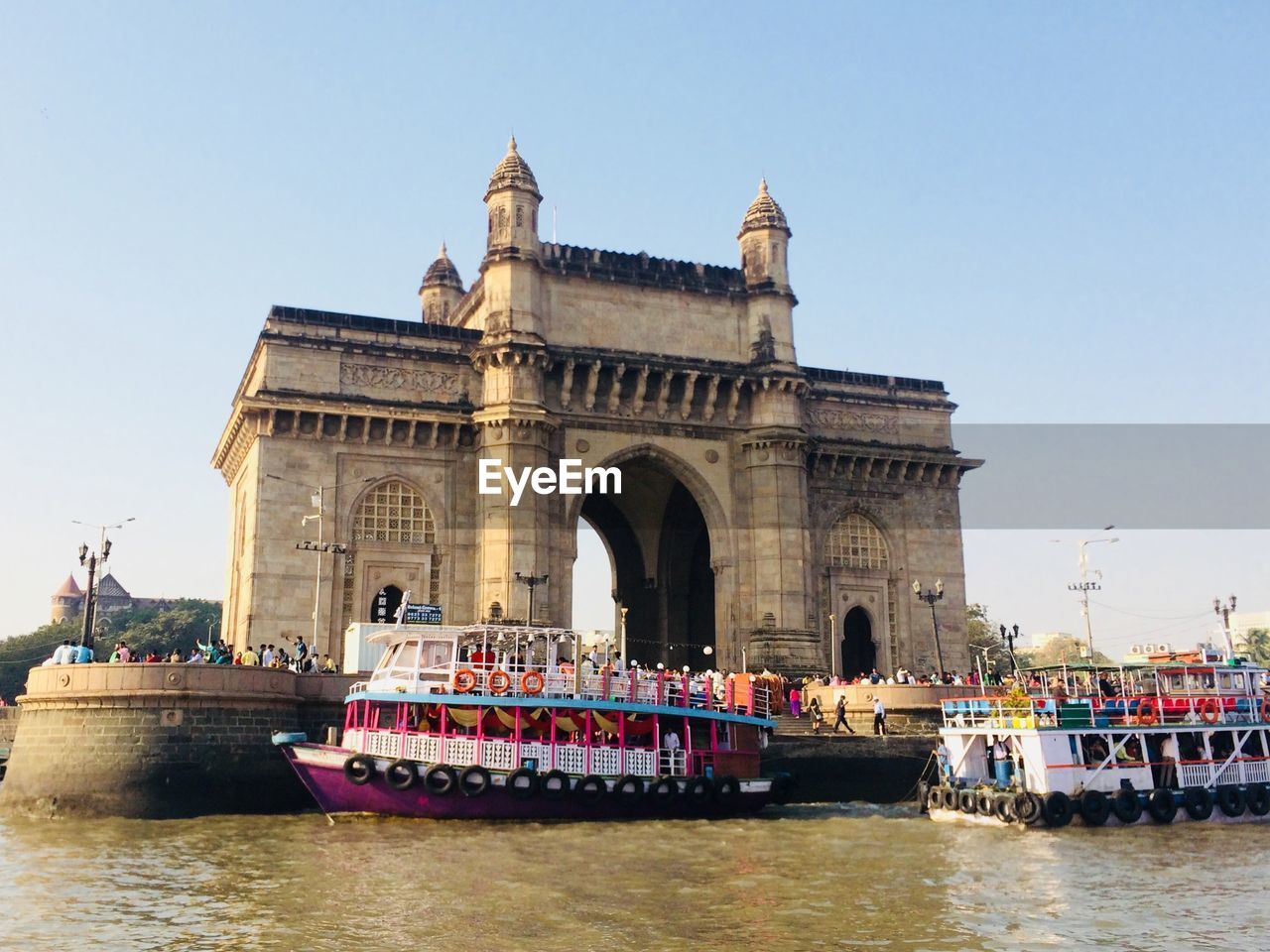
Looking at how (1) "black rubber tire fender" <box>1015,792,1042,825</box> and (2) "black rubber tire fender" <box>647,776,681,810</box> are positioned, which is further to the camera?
(2) "black rubber tire fender" <box>647,776,681,810</box>

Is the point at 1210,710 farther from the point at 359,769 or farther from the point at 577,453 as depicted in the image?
the point at 577,453

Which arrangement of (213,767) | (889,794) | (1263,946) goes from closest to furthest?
(1263,946)
(213,767)
(889,794)

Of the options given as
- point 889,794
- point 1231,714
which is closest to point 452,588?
point 889,794

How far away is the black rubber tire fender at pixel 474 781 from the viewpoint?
24734 millimetres

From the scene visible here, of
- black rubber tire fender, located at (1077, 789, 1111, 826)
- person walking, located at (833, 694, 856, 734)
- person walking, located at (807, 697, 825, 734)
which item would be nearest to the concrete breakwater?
person walking, located at (807, 697, 825, 734)

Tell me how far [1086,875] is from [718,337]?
84.1ft

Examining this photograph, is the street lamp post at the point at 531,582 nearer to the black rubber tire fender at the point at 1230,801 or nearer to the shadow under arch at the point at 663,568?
the shadow under arch at the point at 663,568

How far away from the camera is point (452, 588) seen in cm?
3753

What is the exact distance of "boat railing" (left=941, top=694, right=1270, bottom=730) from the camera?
26109 mm

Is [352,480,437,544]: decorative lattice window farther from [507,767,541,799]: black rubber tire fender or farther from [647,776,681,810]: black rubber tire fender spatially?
[647,776,681,810]: black rubber tire fender

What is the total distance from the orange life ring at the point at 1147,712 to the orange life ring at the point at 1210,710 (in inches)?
45.0

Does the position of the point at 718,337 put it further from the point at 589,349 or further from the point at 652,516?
the point at 652,516

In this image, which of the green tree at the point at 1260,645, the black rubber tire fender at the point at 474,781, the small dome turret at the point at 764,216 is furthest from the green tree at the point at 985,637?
the black rubber tire fender at the point at 474,781

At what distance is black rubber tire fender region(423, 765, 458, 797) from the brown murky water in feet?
2.35
